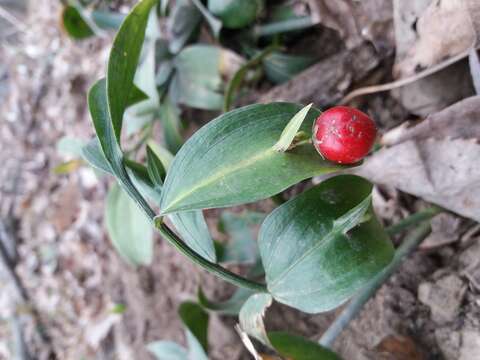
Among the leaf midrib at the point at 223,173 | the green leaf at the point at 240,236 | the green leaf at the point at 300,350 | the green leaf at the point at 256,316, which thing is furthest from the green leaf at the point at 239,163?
the green leaf at the point at 240,236

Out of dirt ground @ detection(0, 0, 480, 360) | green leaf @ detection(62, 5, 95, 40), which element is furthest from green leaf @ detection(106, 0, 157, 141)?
green leaf @ detection(62, 5, 95, 40)

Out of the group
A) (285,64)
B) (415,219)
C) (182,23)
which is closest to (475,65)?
(415,219)

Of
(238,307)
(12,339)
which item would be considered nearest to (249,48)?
(238,307)

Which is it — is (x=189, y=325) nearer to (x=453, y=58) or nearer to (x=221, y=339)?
(x=221, y=339)

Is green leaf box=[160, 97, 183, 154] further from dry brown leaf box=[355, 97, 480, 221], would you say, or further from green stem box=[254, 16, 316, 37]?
dry brown leaf box=[355, 97, 480, 221]

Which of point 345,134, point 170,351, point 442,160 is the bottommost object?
point 170,351

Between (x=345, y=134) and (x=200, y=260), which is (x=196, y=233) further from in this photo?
(x=345, y=134)

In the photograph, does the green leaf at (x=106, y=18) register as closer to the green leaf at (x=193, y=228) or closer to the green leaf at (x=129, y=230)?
the green leaf at (x=129, y=230)
